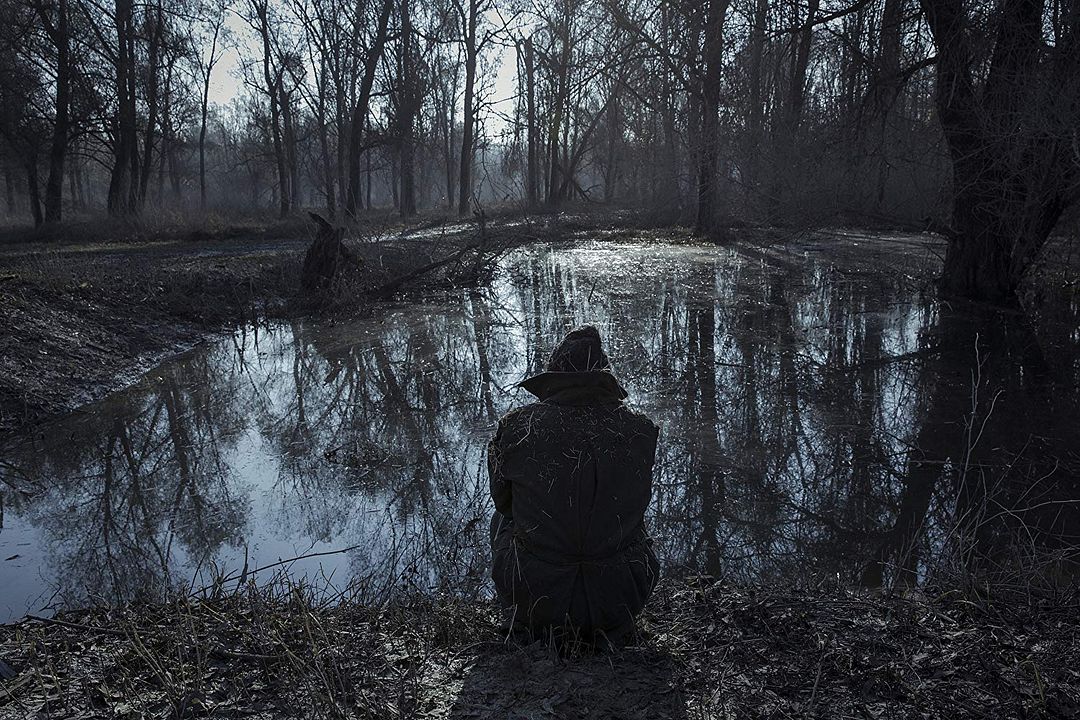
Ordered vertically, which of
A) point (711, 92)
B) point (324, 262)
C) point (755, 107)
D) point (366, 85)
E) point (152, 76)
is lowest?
point (324, 262)

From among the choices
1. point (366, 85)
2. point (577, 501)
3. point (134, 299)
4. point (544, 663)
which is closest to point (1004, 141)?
point (577, 501)

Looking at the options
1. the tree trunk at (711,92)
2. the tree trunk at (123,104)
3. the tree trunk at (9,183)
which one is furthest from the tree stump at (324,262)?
the tree trunk at (9,183)

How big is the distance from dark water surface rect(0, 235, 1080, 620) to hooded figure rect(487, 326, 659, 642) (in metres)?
1.26

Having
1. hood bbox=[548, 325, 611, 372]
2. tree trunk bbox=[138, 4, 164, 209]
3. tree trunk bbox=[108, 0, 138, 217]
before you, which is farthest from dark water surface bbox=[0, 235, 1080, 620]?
tree trunk bbox=[138, 4, 164, 209]

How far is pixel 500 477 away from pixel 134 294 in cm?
1029

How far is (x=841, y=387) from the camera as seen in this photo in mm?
8648

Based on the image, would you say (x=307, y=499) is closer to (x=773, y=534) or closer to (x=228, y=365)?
(x=773, y=534)

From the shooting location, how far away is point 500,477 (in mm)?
3447

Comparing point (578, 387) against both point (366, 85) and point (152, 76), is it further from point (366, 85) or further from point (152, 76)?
point (152, 76)

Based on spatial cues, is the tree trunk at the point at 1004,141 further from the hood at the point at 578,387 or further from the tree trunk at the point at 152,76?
the tree trunk at the point at 152,76

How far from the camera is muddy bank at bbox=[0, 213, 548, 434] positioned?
861 centimetres

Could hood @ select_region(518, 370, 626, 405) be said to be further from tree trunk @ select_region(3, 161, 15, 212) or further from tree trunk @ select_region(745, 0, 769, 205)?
tree trunk @ select_region(3, 161, 15, 212)

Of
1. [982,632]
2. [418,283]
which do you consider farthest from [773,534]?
[418,283]

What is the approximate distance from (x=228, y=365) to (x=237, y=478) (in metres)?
4.19
